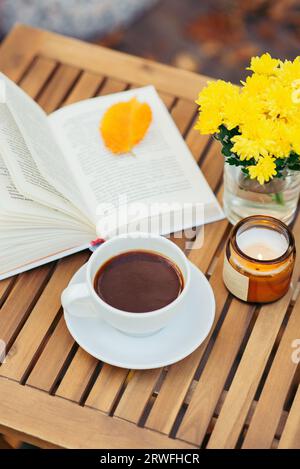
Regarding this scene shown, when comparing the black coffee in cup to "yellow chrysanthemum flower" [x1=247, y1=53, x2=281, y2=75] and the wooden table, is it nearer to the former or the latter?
the wooden table

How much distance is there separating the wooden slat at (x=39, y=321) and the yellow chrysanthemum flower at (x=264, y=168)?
0.29m

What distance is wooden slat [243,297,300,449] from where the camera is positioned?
0.87 metres

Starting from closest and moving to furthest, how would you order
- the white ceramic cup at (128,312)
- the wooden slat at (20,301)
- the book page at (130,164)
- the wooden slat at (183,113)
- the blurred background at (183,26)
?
1. the white ceramic cup at (128,312)
2. the wooden slat at (20,301)
3. the book page at (130,164)
4. the wooden slat at (183,113)
5. the blurred background at (183,26)

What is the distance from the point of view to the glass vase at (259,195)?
101 centimetres

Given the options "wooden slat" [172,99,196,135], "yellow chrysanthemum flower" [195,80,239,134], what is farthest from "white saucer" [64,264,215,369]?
"wooden slat" [172,99,196,135]

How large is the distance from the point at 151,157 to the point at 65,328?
0.33m

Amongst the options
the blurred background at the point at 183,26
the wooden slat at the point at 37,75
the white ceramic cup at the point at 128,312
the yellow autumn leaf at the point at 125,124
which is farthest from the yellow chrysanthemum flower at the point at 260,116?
the blurred background at the point at 183,26

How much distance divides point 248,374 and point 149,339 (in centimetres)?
13

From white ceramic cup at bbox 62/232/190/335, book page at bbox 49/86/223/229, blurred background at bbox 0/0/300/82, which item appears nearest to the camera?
white ceramic cup at bbox 62/232/190/335

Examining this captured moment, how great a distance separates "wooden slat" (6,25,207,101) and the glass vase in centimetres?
29

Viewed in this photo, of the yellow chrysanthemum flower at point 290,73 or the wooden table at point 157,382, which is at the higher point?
the yellow chrysanthemum flower at point 290,73

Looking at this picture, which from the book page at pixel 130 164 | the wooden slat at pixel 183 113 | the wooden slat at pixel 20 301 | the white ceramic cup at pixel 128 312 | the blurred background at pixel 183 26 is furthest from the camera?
the blurred background at pixel 183 26

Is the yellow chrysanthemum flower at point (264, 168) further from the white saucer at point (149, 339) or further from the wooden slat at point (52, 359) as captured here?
the wooden slat at point (52, 359)

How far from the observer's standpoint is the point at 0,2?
212cm
